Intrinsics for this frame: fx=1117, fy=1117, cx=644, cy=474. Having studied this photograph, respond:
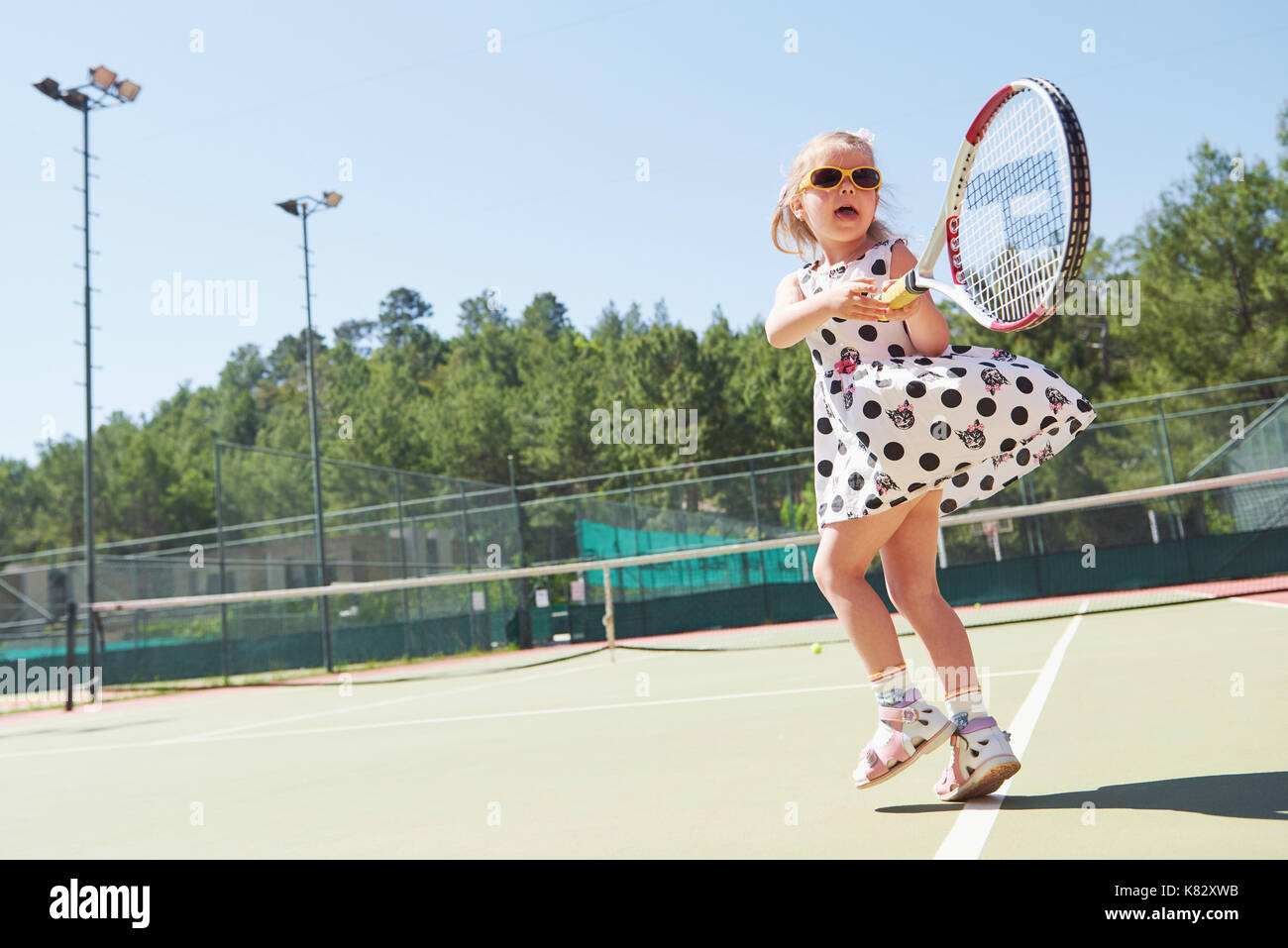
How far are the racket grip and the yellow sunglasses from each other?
0.37 metres

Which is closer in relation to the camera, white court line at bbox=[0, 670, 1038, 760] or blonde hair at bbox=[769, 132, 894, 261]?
blonde hair at bbox=[769, 132, 894, 261]

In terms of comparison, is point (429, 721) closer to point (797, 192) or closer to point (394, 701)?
point (394, 701)

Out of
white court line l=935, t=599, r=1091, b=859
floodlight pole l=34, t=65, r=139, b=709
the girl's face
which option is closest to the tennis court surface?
white court line l=935, t=599, r=1091, b=859

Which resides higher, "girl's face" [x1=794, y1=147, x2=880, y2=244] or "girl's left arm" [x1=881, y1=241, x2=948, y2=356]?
"girl's face" [x1=794, y1=147, x2=880, y2=244]

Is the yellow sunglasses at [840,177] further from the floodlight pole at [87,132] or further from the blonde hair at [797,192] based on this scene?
the floodlight pole at [87,132]

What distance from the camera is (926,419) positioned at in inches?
95.7

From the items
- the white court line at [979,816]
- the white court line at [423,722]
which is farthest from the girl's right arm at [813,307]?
the white court line at [423,722]

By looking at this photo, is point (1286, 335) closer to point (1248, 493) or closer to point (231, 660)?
point (1248, 493)

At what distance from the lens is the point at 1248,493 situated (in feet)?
62.6

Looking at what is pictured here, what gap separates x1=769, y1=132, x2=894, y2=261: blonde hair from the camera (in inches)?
109

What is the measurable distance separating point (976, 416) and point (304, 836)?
1815 mm

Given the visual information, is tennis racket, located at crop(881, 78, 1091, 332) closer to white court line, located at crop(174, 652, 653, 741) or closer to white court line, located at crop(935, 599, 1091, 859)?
white court line, located at crop(935, 599, 1091, 859)

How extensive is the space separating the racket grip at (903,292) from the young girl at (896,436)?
0.08 feet
